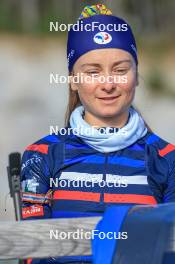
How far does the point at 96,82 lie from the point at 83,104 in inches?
4.9

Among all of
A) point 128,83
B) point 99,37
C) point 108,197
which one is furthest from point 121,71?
point 108,197

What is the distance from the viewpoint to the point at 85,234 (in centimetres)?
217

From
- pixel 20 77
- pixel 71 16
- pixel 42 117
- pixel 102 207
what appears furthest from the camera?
pixel 71 16

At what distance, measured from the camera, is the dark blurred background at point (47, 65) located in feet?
27.5

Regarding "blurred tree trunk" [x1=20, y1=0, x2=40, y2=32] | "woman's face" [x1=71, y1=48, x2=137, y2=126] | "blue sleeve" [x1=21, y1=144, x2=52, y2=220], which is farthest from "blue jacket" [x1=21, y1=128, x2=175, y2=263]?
"blurred tree trunk" [x1=20, y1=0, x2=40, y2=32]

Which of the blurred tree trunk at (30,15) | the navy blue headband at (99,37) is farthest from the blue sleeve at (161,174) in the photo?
the blurred tree trunk at (30,15)

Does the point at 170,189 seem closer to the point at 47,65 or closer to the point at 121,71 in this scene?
the point at 121,71

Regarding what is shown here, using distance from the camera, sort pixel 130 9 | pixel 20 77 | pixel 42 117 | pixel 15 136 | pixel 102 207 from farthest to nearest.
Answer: pixel 130 9
pixel 20 77
pixel 42 117
pixel 15 136
pixel 102 207

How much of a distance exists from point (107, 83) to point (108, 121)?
0.14m

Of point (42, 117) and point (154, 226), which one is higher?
point (154, 226)

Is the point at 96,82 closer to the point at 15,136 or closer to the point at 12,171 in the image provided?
the point at 12,171

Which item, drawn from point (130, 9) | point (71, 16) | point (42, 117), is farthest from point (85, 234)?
point (130, 9)

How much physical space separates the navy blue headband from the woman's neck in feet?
0.71

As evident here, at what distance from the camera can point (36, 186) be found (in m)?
2.93
